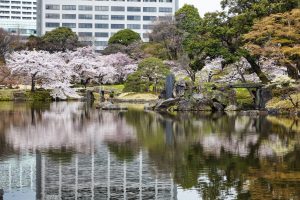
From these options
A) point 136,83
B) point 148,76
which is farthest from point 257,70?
point 136,83

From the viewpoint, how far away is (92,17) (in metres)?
119

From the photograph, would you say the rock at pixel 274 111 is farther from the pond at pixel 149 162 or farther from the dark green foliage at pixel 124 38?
the dark green foliage at pixel 124 38

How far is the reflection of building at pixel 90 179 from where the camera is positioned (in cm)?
1191

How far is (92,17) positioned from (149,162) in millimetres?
105984

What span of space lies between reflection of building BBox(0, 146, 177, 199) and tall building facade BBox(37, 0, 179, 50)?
4067 inches

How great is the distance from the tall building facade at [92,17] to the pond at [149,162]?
3673 inches

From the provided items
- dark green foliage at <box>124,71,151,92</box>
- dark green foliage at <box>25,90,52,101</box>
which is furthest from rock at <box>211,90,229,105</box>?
dark green foliage at <box>25,90,52,101</box>

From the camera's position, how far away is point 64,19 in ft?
390

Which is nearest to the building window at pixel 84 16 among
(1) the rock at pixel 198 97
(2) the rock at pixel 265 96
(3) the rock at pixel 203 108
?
(1) the rock at pixel 198 97

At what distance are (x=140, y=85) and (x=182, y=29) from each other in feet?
48.1

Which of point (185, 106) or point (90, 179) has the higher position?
point (185, 106)

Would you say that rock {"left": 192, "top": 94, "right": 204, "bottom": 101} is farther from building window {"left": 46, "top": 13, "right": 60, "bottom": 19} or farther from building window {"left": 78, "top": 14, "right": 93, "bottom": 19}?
building window {"left": 46, "top": 13, "right": 60, "bottom": 19}

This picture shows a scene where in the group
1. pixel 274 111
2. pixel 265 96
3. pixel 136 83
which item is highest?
pixel 136 83

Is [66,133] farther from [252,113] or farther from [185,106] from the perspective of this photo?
[185,106]
